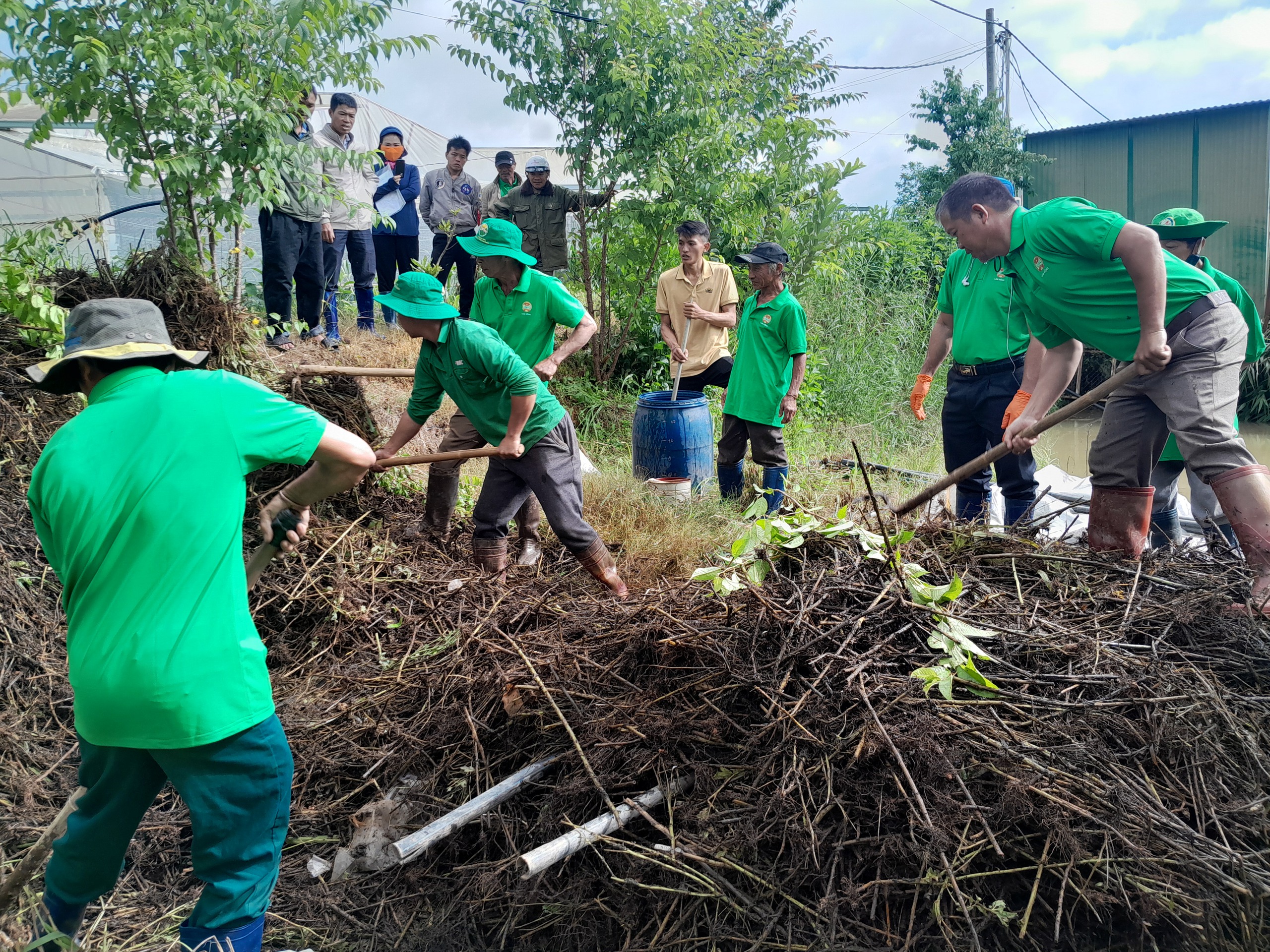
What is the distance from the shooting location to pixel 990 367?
4.58 meters

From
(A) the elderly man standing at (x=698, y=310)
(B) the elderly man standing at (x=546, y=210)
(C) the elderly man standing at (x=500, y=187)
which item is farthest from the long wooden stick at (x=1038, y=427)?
(C) the elderly man standing at (x=500, y=187)

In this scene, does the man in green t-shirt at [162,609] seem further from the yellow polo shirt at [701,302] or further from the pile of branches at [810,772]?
the yellow polo shirt at [701,302]

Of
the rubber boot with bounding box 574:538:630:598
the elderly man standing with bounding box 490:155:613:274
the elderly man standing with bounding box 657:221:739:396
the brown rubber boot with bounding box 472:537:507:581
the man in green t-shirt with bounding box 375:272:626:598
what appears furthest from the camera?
the elderly man standing with bounding box 490:155:613:274

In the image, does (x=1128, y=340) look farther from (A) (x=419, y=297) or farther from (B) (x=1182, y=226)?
(A) (x=419, y=297)

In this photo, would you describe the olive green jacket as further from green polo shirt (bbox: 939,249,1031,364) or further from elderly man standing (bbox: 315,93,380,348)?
green polo shirt (bbox: 939,249,1031,364)

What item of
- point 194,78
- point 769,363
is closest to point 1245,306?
point 769,363

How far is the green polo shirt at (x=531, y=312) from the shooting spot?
5.13m

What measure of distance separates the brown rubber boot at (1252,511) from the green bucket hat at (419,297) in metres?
3.36

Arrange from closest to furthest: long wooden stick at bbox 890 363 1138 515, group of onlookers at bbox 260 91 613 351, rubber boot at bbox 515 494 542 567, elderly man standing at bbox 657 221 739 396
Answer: long wooden stick at bbox 890 363 1138 515 → rubber boot at bbox 515 494 542 567 → elderly man standing at bbox 657 221 739 396 → group of onlookers at bbox 260 91 613 351

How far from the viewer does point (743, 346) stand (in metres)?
5.94

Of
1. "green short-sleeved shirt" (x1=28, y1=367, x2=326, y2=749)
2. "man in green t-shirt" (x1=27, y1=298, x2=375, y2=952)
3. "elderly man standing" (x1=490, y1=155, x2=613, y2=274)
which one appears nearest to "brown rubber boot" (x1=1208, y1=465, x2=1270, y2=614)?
"man in green t-shirt" (x1=27, y1=298, x2=375, y2=952)

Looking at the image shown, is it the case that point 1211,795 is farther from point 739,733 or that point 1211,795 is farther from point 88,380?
point 88,380

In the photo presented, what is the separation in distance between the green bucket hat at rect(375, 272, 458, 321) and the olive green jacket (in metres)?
4.60

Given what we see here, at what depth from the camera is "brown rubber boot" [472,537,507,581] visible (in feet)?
15.8
